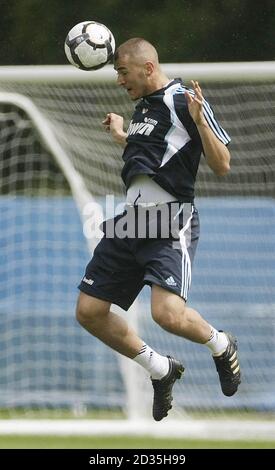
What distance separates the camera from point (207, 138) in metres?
7.57

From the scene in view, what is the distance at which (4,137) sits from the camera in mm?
9695

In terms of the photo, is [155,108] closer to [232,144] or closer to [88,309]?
[88,309]

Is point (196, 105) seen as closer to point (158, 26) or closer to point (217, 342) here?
point (217, 342)

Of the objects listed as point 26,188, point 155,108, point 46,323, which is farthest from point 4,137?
point 155,108

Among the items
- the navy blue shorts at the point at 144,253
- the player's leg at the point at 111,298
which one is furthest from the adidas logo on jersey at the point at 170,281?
the player's leg at the point at 111,298

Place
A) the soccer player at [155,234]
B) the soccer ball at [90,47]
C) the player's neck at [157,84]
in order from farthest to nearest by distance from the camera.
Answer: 1. the soccer ball at [90,47]
2. the player's neck at [157,84]
3. the soccer player at [155,234]

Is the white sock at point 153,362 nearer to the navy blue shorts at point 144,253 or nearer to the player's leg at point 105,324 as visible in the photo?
the player's leg at point 105,324

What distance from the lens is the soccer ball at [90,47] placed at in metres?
8.00

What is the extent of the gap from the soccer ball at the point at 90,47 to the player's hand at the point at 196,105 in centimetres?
68

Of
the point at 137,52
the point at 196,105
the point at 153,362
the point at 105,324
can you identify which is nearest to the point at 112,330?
the point at 105,324

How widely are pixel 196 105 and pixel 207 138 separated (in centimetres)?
18
